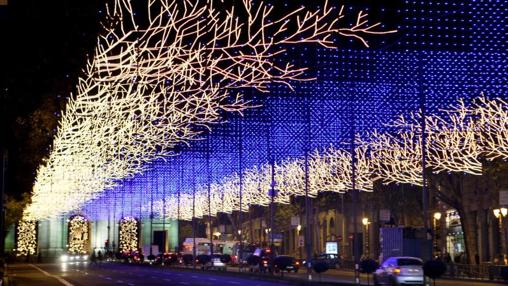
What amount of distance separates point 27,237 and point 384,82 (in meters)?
87.1

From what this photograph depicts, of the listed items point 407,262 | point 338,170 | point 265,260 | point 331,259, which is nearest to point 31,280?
point 265,260

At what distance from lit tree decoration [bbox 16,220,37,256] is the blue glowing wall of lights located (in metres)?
58.1

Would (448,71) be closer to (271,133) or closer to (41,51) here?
(271,133)

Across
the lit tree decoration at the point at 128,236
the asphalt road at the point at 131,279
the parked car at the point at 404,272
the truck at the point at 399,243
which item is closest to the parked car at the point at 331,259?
the asphalt road at the point at 131,279

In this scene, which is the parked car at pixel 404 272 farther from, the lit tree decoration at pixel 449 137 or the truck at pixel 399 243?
the truck at pixel 399 243

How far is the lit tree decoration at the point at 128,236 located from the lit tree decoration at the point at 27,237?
1686 cm

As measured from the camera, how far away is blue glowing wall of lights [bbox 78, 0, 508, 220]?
2742 centimetres

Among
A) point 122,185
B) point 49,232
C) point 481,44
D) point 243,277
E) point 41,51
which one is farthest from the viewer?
point 49,232

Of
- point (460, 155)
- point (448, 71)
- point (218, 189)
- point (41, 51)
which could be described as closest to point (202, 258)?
point (218, 189)

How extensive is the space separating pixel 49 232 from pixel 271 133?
8003 centimetres

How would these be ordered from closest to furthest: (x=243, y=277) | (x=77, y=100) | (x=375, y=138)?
1. (x=77, y=100)
2. (x=243, y=277)
3. (x=375, y=138)

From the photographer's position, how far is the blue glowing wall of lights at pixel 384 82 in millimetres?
27422

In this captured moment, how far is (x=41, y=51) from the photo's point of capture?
14.6m

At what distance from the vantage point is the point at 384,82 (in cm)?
3900
